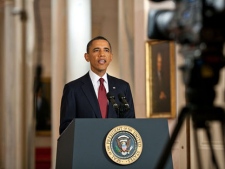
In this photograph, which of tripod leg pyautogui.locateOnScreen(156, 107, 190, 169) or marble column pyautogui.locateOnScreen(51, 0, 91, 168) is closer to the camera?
tripod leg pyautogui.locateOnScreen(156, 107, 190, 169)

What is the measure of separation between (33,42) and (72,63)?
5536mm

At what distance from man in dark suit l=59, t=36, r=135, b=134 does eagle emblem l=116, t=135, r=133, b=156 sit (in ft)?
1.56

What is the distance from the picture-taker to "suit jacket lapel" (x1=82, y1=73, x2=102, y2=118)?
575 centimetres

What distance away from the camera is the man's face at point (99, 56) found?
587 cm

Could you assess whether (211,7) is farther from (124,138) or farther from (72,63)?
(72,63)

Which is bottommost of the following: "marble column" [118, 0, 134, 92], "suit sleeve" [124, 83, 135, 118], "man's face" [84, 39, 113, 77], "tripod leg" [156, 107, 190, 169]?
"tripod leg" [156, 107, 190, 169]

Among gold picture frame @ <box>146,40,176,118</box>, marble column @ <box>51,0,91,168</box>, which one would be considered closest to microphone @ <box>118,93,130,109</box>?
gold picture frame @ <box>146,40,176,118</box>

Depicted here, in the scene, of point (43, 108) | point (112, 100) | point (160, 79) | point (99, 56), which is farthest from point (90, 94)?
point (43, 108)

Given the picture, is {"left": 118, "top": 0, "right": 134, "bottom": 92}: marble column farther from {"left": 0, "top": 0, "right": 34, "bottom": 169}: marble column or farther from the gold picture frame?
{"left": 0, "top": 0, "right": 34, "bottom": 169}: marble column

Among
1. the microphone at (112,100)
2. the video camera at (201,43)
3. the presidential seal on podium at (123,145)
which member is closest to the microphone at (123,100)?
the microphone at (112,100)

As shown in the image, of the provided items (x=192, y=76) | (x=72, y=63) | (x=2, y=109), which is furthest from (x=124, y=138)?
(x=2, y=109)

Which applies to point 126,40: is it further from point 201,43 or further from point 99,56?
point 201,43

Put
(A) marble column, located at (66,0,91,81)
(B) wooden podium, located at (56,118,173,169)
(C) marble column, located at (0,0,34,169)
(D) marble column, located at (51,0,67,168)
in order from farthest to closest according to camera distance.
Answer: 1. (C) marble column, located at (0,0,34,169)
2. (D) marble column, located at (51,0,67,168)
3. (A) marble column, located at (66,0,91,81)
4. (B) wooden podium, located at (56,118,173,169)

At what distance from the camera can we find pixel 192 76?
2.60 meters
